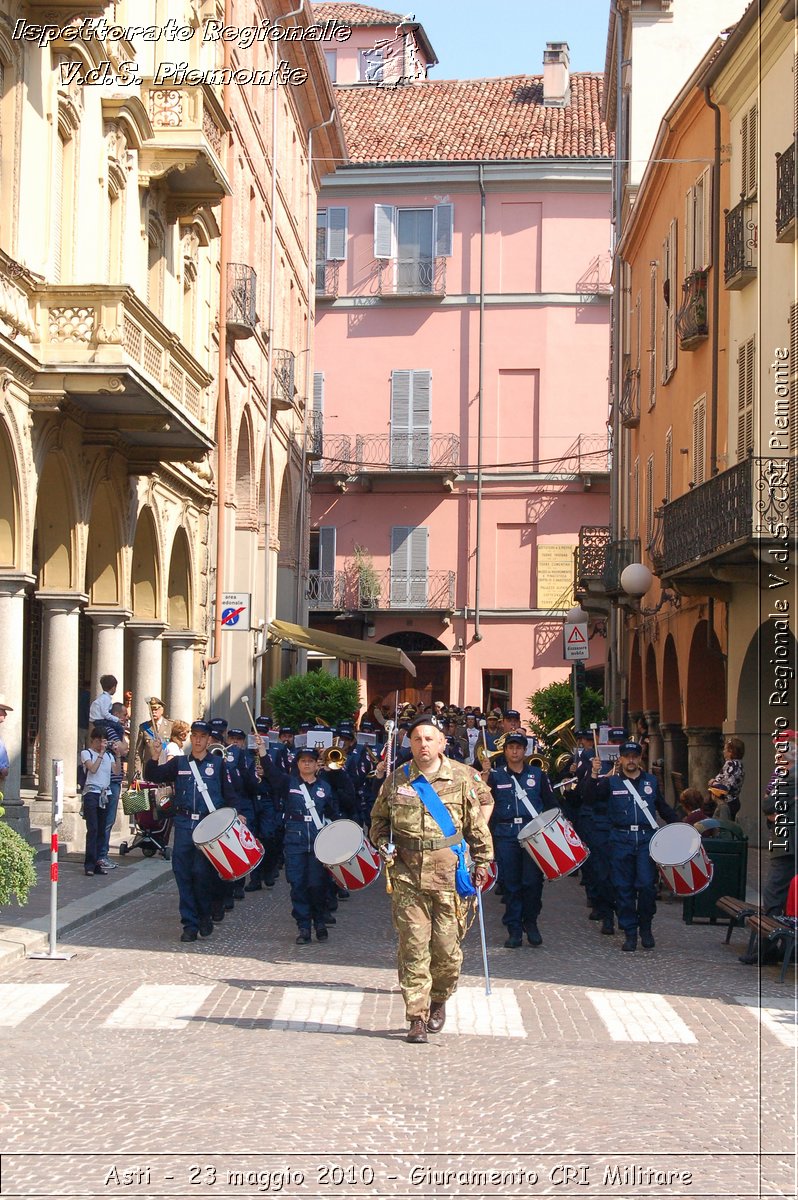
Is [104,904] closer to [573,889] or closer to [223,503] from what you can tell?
[573,889]

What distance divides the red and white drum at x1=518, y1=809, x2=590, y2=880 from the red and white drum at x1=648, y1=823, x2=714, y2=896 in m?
0.68

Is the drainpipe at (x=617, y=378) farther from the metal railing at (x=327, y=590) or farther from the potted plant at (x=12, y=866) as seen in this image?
the potted plant at (x=12, y=866)

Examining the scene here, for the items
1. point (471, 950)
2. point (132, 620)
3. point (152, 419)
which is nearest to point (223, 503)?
point (132, 620)

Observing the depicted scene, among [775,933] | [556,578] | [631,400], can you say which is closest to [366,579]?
[556,578]

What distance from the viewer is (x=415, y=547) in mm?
49781

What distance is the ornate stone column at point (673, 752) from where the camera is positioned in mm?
30672

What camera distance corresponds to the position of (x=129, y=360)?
19.8 m

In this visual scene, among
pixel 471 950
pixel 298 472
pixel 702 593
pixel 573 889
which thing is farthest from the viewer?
pixel 298 472

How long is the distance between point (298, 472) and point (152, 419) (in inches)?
825

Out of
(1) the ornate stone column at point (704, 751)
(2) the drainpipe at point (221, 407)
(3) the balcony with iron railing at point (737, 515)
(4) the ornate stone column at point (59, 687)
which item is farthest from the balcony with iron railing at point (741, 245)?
(2) the drainpipe at point (221, 407)

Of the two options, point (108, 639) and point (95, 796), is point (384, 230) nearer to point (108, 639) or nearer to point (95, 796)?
point (108, 639)

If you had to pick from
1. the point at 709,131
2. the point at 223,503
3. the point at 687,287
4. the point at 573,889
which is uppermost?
the point at 709,131

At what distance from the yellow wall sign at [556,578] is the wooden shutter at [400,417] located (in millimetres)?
4806

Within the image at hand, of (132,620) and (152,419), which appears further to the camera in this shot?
(132,620)
